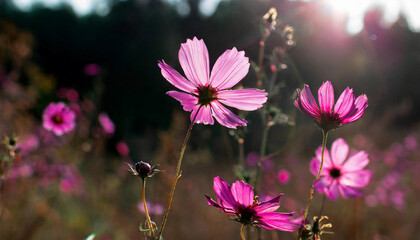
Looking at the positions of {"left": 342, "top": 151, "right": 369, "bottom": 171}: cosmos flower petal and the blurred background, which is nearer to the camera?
{"left": 342, "top": 151, "right": 369, "bottom": 171}: cosmos flower petal

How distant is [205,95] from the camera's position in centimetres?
49

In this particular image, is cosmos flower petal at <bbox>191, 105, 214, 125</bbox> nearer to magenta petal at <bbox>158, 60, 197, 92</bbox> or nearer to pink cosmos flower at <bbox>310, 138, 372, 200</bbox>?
magenta petal at <bbox>158, 60, 197, 92</bbox>

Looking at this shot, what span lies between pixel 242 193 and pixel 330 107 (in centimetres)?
17

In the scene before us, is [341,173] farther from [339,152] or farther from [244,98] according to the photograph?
[244,98]

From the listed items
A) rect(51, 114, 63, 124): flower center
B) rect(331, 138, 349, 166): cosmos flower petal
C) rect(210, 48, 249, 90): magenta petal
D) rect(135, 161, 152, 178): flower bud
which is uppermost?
rect(51, 114, 63, 124): flower center

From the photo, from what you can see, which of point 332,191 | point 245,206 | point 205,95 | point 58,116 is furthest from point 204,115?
point 58,116

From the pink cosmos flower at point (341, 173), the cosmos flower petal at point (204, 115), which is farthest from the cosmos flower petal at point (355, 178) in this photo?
the cosmos flower petal at point (204, 115)

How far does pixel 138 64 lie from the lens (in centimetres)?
755

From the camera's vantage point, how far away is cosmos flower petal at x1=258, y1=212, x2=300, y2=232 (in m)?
0.39

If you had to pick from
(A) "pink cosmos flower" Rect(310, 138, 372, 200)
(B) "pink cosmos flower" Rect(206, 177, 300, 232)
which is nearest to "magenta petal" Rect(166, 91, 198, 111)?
(B) "pink cosmos flower" Rect(206, 177, 300, 232)

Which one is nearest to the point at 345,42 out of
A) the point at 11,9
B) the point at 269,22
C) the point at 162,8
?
the point at 162,8

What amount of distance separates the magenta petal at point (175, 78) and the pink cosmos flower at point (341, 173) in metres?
0.22

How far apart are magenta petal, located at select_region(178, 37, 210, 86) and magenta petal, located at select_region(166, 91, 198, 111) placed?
0.07ft

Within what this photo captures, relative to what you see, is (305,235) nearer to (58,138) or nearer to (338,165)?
(338,165)
